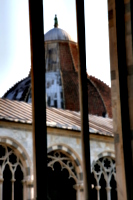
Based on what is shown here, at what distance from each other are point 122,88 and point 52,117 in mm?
16253

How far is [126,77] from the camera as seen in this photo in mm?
8930

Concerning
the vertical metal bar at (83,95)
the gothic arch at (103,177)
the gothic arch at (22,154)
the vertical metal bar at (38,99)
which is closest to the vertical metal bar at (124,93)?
the vertical metal bar at (83,95)

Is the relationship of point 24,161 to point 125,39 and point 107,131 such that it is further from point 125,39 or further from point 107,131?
point 125,39

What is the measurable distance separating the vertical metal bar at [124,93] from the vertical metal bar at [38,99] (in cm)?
140

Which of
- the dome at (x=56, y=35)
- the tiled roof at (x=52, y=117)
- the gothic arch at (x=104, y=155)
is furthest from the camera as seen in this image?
the dome at (x=56, y=35)

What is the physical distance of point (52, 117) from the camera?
2500 cm

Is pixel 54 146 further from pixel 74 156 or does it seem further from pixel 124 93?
pixel 124 93

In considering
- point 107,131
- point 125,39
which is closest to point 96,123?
point 107,131

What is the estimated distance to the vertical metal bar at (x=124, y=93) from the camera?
859 centimetres

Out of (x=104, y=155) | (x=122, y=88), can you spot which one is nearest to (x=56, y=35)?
(x=104, y=155)

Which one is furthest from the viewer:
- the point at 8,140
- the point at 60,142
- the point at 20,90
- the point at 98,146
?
the point at 20,90

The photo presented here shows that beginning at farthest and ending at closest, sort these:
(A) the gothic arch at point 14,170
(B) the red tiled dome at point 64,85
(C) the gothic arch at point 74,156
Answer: (B) the red tiled dome at point 64,85 < (C) the gothic arch at point 74,156 < (A) the gothic arch at point 14,170

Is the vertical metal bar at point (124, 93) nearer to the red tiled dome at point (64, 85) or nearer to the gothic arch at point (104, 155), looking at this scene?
the gothic arch at point (104, 155)

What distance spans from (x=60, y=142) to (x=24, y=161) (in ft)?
6.75
